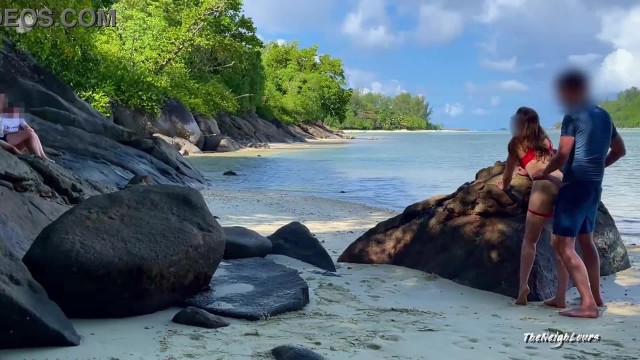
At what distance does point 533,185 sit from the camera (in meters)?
5.34

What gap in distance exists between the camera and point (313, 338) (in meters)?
4.21

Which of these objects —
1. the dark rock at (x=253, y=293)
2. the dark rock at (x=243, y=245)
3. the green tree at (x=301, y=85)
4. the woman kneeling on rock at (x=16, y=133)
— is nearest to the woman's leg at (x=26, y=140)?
the woman kneeling on rock at (x=16, y=133)

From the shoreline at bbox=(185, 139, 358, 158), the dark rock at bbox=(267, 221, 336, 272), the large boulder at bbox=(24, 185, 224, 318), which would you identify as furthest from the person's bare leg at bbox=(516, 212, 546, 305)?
the shoreline at bbox=(185, 139, 358, 158)

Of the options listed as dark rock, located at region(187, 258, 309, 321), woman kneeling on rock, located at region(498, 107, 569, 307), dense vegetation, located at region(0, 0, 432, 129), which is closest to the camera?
dark rock, located at region(187, 258, 309, 321)

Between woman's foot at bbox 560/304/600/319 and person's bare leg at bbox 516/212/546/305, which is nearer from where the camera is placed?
woman's foot at bbox 560/304/600/319

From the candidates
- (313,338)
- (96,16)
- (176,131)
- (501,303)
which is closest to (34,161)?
(313,338)

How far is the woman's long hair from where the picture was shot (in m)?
5.27

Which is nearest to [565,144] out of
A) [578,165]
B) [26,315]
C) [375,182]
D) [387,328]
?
[578,165]

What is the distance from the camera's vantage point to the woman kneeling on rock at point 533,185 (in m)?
5.24

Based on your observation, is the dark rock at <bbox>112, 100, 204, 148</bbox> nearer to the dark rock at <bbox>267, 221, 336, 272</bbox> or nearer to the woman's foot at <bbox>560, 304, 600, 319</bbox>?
the dark rock at <bbox>267, 221, 336, 272</bbox>

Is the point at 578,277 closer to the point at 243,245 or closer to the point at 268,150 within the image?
the point at 243,245

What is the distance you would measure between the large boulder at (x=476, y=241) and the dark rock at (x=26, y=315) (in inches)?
143

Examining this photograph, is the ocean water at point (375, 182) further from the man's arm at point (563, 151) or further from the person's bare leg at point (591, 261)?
the man's arm at point (563, 151)

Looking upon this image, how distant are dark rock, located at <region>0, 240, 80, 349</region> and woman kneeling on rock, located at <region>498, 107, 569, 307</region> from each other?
3.50 m
